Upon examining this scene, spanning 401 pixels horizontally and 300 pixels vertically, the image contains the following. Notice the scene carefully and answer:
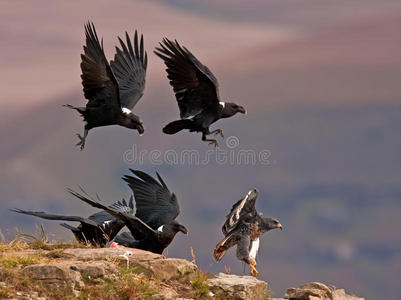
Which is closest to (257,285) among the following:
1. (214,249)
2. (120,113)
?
(214,249)

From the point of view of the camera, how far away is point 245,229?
12375mm

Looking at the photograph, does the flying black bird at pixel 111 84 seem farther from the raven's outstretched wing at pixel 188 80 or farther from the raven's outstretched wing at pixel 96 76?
the raven's outstretched wing at pixel 188 80

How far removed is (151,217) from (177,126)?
9.25 ft

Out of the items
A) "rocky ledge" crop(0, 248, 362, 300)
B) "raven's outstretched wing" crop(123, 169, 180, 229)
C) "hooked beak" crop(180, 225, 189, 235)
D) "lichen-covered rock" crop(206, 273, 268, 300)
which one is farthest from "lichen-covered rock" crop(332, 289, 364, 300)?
"raven's outstretched wing" crop(123, 169, 180, 229)

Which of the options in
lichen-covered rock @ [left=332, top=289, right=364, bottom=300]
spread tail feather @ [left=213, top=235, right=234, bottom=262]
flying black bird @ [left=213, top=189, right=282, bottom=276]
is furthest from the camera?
lichen-covered rock @ [left=332, top=289, right=364, bottom=300]

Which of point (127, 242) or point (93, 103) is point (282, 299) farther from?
point (93, 103)

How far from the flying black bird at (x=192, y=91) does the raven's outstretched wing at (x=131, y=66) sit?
1962 millimetres

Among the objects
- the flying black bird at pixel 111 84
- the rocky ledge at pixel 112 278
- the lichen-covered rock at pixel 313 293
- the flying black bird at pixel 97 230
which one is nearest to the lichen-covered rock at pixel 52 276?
the rocky ledge at pixel 112 278

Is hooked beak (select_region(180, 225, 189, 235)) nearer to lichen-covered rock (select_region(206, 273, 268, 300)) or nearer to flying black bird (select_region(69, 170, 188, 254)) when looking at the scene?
flying black bird (select_region(69, 170, 188, 254))

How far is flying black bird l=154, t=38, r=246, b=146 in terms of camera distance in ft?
49.2

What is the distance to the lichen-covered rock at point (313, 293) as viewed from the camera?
12.1 m

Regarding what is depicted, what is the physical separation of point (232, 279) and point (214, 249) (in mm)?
1100

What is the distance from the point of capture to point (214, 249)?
12.4m

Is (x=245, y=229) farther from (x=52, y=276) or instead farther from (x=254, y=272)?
(x=52, y=276)
